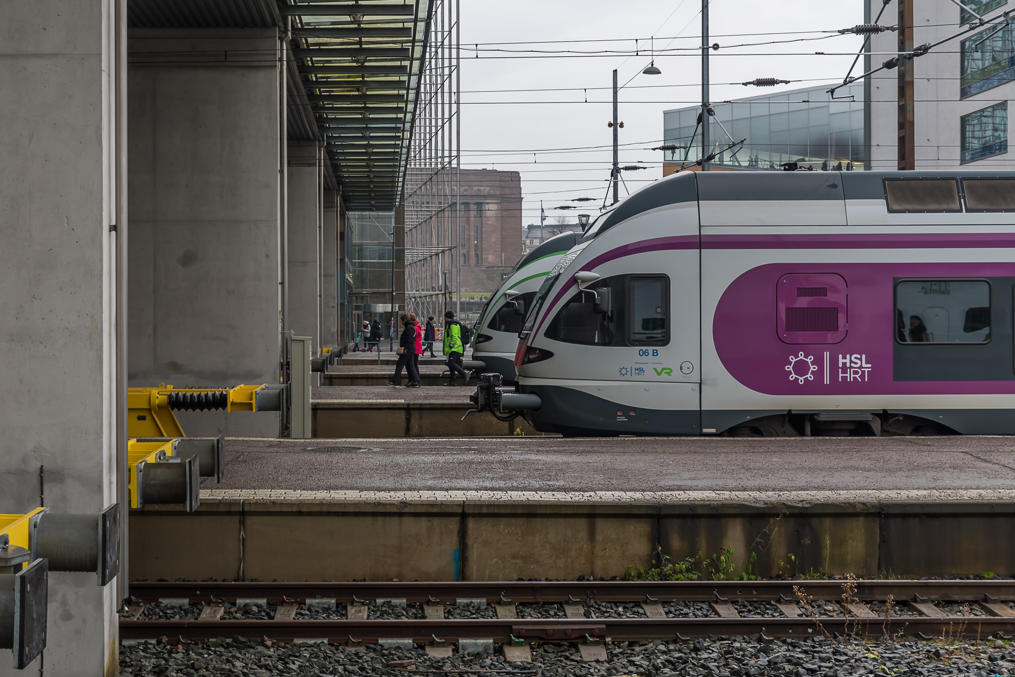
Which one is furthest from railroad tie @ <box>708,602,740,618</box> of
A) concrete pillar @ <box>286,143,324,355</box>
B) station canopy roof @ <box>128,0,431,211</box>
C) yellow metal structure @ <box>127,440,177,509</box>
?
concrete pillar @ <box>286,143,324,355</box>

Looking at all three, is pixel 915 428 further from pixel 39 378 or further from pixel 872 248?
pixel 39 378

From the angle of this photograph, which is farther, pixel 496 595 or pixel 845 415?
pixel 845 415

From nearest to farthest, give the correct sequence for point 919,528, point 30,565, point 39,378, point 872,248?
point 30,565, point 39,378, point 919,528, point 872,248

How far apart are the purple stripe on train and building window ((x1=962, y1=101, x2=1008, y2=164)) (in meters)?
23.6

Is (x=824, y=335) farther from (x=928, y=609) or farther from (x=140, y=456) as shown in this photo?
(x=140, y=456)

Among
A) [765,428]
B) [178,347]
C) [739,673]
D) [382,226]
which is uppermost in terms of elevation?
[382,226]

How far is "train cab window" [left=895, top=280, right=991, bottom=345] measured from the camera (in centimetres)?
1252

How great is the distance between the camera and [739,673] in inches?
247

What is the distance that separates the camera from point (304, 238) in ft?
91.4

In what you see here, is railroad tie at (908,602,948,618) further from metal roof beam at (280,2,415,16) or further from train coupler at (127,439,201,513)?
metal roof beam at (280,2,415,16)

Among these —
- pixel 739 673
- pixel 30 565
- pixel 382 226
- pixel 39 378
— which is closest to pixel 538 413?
pixel 739 673

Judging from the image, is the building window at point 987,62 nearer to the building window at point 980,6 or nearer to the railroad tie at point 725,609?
the building window at point 980,6

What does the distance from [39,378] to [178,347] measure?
934cm

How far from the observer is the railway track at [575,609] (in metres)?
6.85
